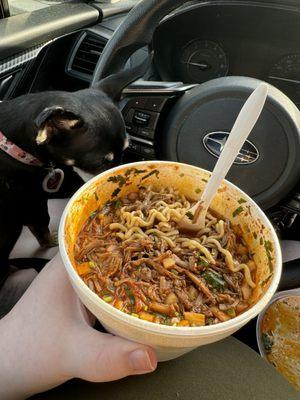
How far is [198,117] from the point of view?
125cm

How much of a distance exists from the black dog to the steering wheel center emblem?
0.38 metres

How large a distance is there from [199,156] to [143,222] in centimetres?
50

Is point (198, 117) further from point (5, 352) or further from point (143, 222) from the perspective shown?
point (5, 352)

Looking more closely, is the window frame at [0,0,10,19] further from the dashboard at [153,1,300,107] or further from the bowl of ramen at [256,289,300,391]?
the bowl of ramen at [256,289,300,391]

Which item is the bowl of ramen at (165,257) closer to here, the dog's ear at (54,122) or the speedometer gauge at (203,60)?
the dog's ear at (54,122)

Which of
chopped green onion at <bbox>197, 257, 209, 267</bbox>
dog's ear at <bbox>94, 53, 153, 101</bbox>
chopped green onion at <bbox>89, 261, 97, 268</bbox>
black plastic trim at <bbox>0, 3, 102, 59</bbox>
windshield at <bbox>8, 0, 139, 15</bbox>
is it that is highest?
windshield at <bbox>8, 0, 139, 15</bbox>

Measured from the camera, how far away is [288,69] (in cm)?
142

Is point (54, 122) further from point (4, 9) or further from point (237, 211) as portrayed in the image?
point (4, 9)

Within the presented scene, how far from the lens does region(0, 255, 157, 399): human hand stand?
2.39 ft

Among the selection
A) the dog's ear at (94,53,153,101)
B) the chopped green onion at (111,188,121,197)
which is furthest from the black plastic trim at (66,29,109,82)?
the chopped green onion at (111,188,121,197)

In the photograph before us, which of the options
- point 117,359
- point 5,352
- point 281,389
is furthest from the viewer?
point 281,389

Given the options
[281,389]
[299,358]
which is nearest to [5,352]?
[281,389]

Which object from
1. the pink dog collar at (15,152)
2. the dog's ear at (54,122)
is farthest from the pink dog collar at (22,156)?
the dog's ear at (54,122)

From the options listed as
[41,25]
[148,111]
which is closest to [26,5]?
[41,25]
